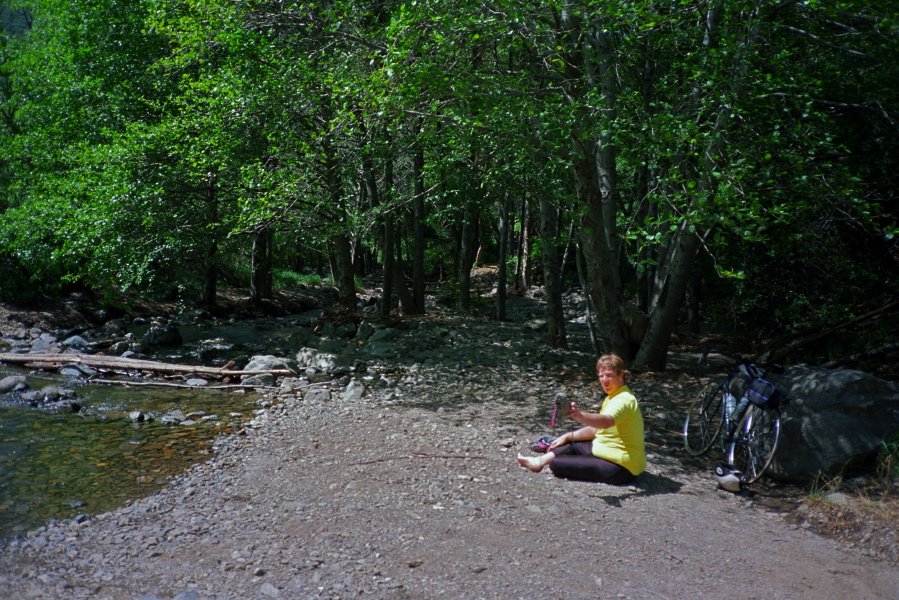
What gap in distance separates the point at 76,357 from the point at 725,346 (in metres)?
13.0

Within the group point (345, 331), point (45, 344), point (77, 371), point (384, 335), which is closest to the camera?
point (77, 371)

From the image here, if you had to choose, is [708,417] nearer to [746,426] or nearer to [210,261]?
[746,426]

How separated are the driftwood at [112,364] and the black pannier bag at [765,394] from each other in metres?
8.55

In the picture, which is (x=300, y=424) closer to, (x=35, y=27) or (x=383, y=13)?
(x=383, y=13)

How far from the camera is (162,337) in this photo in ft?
51.4

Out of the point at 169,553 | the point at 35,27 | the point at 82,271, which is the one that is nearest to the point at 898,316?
the point at 169,553

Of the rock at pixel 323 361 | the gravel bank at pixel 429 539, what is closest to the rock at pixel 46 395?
the rock at pixel 323 361

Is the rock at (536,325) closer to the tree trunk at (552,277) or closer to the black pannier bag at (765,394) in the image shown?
the tree trunk at (552,277)

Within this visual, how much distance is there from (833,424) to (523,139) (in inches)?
194

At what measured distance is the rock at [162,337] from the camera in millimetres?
15617

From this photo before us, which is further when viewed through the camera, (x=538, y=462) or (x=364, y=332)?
(x=364, y=332)

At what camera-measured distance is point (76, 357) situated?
12.5 m

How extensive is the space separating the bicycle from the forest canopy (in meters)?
1.42

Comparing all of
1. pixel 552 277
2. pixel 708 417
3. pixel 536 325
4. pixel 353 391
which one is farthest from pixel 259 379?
pixel 708 417
